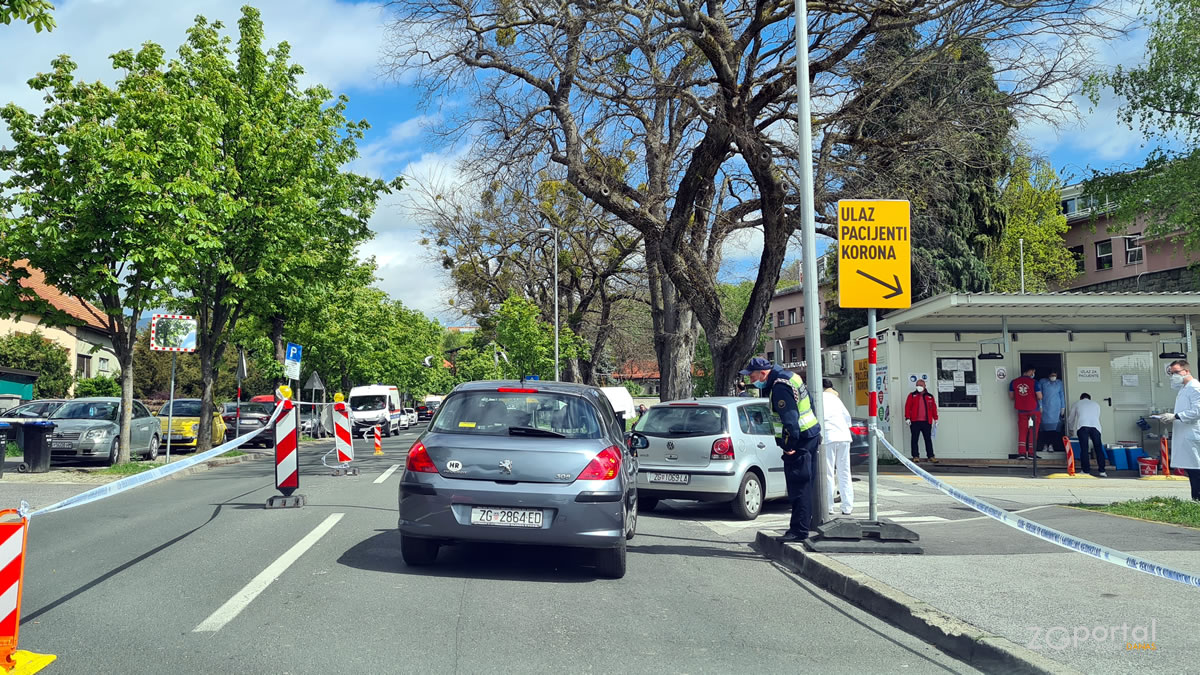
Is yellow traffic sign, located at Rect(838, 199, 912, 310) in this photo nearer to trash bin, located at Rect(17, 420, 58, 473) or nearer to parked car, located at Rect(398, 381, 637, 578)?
parked car, located at Rect(398, 381, 637, 578)

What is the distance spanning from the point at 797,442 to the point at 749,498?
129 inches

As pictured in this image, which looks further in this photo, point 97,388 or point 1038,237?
point 1038,237

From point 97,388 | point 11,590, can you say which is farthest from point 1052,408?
point 97,388

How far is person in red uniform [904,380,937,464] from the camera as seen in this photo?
60.7ft

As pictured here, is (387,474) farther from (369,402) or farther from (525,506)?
(369,402)

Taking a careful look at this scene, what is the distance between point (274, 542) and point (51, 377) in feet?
127

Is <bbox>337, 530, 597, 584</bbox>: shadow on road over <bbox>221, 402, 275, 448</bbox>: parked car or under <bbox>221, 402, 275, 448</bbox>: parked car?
under

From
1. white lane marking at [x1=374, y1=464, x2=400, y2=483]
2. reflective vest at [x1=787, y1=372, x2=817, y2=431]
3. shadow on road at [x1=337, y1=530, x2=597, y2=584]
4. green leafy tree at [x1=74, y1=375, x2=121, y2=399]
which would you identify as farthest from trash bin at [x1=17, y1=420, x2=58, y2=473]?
green leafy tree at [x1=74, y1=375, x2=121, y2=399]

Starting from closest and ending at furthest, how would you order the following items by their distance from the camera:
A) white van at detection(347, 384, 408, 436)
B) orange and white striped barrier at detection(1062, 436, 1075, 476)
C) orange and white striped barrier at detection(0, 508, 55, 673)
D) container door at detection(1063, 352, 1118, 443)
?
orange and white striped barrier at detection(0, 508, 55, 673), orange and white striped barrier at detection(1062, 436, 1075, 476), container door at detection(1063, 352, 1118, 443), white van at detection(347, 384, 408, 436)

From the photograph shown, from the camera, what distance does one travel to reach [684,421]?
11.9 metres

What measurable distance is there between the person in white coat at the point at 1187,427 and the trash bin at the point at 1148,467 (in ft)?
25.2

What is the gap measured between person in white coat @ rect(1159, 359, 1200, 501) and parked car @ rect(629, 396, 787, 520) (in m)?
4.75

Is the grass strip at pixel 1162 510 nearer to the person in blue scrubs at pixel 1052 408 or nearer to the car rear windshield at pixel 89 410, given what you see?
the person in blue scrubs at pixel 1052 408

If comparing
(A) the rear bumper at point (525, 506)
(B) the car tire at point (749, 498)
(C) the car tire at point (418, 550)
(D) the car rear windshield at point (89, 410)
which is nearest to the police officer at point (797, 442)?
(A) the rear bumper at point (525, 506)
